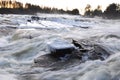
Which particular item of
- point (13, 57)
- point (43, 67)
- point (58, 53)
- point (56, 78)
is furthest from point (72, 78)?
point (13, 57)

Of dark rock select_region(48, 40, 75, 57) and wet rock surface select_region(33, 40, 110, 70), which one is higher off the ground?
dark rock select_region(48, 40, 75, 57)

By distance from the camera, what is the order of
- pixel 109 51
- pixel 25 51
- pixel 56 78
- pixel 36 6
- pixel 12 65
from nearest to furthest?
pixel 56 78
pixel 12 65
pixel 109 51
pixel 25 51
pixel 36 6

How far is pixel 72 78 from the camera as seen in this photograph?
22.1 ft

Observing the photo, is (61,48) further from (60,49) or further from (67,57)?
(67,57)

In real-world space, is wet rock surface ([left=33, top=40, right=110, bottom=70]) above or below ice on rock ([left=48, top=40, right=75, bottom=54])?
below

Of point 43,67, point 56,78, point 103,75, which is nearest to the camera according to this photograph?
point 103,75

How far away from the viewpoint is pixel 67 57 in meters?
8.19

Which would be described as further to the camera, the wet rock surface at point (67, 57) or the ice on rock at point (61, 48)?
the ice on rock at point (61, 48)

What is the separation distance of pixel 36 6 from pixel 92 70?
95.1 meters

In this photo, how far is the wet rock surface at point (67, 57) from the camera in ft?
25.5

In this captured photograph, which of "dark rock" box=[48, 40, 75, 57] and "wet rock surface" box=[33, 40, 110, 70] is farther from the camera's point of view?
"dark rock" box=[48, 40, 75, 57]

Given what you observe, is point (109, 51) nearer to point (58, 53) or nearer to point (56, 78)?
point (58, 53)

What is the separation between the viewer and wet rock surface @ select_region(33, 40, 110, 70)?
7.77 meters

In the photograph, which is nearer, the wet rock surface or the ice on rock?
the wet rock surface
